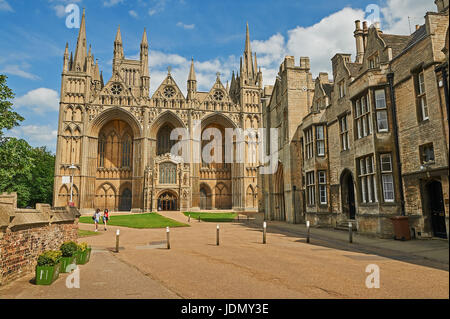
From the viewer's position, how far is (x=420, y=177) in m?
13.0

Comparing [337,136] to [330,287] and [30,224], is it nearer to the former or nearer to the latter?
[330,287]

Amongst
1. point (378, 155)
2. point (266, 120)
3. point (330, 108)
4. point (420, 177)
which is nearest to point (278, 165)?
point (266, 120)

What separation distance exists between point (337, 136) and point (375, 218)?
7178mm

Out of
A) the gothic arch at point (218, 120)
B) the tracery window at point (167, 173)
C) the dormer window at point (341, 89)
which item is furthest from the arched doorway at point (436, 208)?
the gothic arch at point (218, 120)

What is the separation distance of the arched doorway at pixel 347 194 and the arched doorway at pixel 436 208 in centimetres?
606

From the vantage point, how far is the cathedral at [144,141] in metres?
49.8

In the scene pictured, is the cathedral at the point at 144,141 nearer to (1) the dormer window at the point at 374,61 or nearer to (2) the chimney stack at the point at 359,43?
(2) the chimney stack at the point at 359,43

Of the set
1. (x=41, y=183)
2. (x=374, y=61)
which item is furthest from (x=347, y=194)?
(x=41, y=183)

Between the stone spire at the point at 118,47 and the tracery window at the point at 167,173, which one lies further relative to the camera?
the stone spire at the point at 118,47

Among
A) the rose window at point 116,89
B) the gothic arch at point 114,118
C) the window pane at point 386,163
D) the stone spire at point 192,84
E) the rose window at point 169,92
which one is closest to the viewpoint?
the window pane at point 386,163

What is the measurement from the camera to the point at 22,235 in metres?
8.16

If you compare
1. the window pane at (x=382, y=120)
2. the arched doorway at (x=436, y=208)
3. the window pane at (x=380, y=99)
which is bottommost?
the arched doorway at (x=436, y=208)

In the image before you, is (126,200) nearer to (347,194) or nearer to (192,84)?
(192,84)
